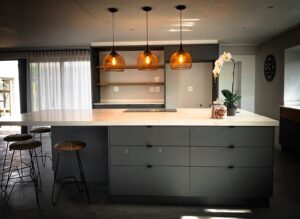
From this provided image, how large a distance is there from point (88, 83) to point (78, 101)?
0.56 meters

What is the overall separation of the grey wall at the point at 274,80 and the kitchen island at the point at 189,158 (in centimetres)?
293

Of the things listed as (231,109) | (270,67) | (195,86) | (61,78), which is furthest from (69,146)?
(270,67)

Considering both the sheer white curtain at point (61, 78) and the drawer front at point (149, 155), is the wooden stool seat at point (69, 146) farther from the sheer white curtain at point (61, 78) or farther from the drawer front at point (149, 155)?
the sheer white curtain at point (61, 78)

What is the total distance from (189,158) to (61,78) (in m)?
5.16

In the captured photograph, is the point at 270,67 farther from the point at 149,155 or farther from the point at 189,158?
the point at 149,155

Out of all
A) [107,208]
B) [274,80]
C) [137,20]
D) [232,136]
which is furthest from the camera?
[274,80]

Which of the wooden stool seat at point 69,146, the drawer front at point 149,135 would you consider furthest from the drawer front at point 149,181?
the wooden stool seat at point 69,146

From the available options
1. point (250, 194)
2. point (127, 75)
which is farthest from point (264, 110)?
point (250, 194)

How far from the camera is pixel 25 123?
2.68 meters

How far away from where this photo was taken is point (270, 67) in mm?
5621

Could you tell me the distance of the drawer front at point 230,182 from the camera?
2619 mm

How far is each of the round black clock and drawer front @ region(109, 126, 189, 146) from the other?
3817mm

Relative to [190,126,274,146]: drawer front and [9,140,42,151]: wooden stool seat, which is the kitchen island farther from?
[9,140,42,151]: wooden stool seat

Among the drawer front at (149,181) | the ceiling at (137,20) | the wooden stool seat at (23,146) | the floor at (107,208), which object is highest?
the ceiling at (137,20)
